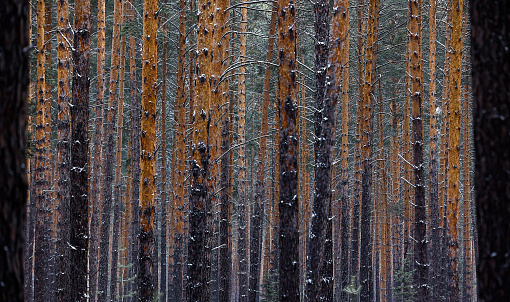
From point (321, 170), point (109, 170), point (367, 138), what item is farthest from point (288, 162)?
point (109, 170)

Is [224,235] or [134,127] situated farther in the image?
[134,127]

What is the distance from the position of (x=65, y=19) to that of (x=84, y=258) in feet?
17.0

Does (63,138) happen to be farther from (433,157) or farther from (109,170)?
(433,157)

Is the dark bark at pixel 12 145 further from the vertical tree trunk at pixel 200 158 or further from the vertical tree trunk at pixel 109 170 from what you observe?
the vertical tree trunk at pixel 109 170

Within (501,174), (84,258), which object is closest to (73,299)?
(84,258)

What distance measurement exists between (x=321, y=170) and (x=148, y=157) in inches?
141

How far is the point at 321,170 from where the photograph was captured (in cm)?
947

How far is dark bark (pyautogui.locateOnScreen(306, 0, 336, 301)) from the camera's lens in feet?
30.2

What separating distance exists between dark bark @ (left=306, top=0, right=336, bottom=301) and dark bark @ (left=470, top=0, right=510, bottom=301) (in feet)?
19.2

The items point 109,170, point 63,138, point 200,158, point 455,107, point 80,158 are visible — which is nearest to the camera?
point 80,158

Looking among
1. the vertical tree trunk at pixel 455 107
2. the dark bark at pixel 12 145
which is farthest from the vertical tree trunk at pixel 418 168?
the dark bark at pixel 12 145

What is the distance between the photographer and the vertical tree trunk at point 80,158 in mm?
8508

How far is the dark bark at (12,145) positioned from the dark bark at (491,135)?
3.09 m

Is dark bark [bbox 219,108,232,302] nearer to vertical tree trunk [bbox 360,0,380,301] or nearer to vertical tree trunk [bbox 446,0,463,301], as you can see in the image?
vertical tree trunk [bbox 360,0,380,301]
